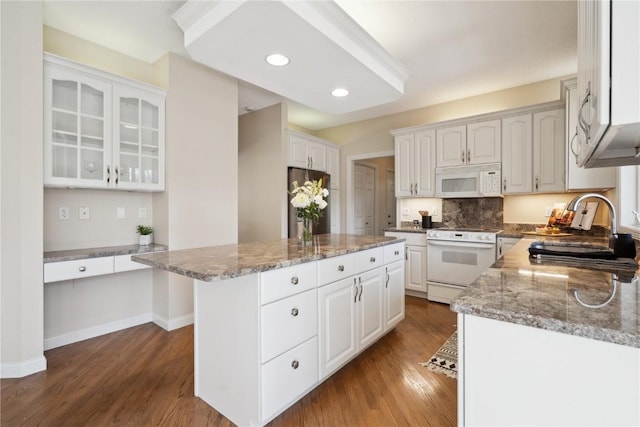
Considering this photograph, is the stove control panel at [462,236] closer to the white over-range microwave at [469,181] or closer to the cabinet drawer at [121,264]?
the white over-range microwave at [469,181]

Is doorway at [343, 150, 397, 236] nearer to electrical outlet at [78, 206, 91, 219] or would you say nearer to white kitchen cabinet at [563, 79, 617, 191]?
white kitchen cabinet at [563, 79, 617, 191]

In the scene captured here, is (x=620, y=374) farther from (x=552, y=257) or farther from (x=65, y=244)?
(x=65, y=244)

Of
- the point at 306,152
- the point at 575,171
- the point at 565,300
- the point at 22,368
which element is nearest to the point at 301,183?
the point at 306,152

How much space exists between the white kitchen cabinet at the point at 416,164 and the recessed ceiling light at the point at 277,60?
8.60 feet

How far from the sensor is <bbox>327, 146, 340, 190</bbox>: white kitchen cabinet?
512 centimetres

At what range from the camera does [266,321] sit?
60.6 inches

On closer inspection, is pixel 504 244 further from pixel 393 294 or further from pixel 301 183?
pixel 301 183

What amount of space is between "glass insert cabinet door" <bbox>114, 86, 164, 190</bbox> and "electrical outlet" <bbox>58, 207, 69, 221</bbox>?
52cm

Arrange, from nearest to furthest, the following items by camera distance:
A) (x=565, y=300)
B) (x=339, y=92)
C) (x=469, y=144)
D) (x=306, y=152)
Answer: (x=565, y=300)
(x=339, y=92)
(x=469, y=144)
(x=306, y=152)

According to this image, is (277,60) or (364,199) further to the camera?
(364,199)

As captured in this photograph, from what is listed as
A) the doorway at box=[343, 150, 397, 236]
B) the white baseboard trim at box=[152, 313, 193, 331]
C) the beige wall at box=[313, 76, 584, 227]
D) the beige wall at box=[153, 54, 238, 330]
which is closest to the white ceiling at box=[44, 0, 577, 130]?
the beige wall at box=[313, 76, 584, 227]

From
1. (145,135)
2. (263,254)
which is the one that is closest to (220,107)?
(145,135)

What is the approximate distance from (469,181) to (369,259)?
7.26 ft

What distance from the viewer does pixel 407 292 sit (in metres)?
4.15
